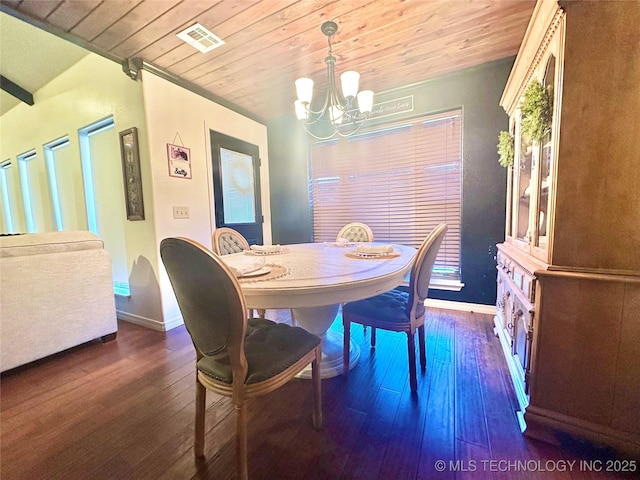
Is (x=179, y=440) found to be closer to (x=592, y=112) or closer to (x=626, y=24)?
(x=592, y=112)

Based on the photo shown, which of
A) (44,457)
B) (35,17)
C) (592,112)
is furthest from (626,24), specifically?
(35,17)

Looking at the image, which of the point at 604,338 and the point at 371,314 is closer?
the point at 604,338

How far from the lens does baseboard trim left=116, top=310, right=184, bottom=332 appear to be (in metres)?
2.46

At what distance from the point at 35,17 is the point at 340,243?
9.15ft

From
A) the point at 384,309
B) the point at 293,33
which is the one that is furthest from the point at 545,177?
the point at 293,33

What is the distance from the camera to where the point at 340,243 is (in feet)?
7.62

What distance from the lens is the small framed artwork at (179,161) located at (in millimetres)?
2467

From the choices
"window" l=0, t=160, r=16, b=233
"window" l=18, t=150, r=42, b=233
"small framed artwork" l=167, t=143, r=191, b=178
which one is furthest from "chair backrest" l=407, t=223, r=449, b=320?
"window" l=0, t=160, r=16, b=233

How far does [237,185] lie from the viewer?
10.9ft

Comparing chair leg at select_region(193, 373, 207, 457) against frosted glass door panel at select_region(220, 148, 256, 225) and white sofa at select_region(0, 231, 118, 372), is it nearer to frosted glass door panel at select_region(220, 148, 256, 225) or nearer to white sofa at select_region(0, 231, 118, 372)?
white sofa at select_region(0, 231, 118, 372)

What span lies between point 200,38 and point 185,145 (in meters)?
0.97

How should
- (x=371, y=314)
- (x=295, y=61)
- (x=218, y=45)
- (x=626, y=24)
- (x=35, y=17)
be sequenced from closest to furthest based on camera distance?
(x=626, y=24) < (x=371, y=314) < (x=35, y=17) < (x=218, y=45) < (x=295, y=61)

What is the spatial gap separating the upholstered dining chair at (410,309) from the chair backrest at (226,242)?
121 centimetres

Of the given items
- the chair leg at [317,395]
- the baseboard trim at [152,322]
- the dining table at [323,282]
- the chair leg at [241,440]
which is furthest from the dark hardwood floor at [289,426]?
the baseboard trim at [152,322]
